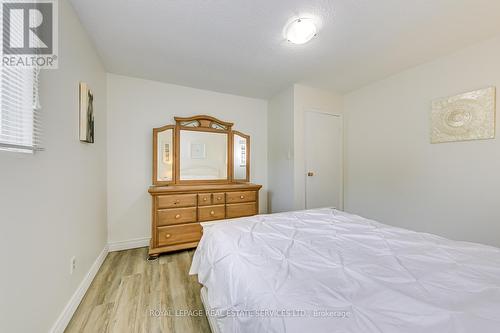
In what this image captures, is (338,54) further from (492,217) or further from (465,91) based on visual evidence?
(492,217)

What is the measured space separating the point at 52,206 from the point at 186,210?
4.50 ft

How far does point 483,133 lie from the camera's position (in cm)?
192

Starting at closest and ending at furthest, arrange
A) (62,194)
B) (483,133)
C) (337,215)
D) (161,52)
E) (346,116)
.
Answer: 1. (62,194)
2. (337,215)
3. (483,133)
4. (161,52)
5. (346,116)

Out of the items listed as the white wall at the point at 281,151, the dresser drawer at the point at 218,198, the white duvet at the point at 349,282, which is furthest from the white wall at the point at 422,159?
the dresser drawer at the point at 218,198

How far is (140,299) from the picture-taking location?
5.25ft

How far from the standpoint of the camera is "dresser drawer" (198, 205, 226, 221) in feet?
8.41

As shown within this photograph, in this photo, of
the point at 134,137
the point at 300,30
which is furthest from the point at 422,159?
the point at 134,137

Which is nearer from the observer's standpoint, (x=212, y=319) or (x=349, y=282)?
(x=349, y=282)

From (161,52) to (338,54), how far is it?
198 cm

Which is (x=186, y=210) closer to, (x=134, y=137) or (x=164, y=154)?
(x=164, y=154)

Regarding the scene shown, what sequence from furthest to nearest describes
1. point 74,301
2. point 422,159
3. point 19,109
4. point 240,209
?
point 240,209, point 422,159, point 74,301, point 19,109

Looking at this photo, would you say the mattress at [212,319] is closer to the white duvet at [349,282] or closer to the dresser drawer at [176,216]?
the white duvet at [349,282]

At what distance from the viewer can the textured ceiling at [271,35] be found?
1.49 meters

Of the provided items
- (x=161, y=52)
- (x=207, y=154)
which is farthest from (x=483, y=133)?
(x=161, y=52)
